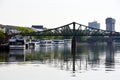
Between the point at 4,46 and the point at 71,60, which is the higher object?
the point at 4,46

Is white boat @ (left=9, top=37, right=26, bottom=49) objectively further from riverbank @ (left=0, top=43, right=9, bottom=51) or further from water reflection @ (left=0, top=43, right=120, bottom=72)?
water reflection @ (left=0, top=43, right=120, bottom=72)

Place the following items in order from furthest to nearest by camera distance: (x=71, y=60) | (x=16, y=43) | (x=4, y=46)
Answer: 1. (x=4, y=46)
2. (x=16, y=43)
3. (x=71, y=60)

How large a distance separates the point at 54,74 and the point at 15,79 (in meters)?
6.55

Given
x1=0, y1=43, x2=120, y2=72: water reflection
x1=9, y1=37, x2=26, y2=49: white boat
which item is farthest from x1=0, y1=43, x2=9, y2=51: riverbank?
x1=0, y1=43, x2=120, y2=72: water reflection

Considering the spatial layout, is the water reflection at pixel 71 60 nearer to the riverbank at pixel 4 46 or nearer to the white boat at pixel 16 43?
the riverbank at pixel 4 46

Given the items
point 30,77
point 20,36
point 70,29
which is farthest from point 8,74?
point 70,29

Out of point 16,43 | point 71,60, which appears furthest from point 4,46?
point 71,60

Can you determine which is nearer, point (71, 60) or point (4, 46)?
point (71, 60)

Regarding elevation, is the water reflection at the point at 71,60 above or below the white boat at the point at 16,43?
below

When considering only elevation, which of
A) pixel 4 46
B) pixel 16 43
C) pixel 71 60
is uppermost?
pixel 16 43

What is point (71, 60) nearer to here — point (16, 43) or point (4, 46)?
point (16, 43)

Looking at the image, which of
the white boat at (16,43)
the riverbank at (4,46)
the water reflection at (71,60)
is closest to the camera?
the water reflection at (71,60)

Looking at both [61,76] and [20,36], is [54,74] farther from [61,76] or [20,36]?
[20,36]

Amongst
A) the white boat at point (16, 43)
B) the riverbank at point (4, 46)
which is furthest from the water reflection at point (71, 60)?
the white boat at point (16, 43)
